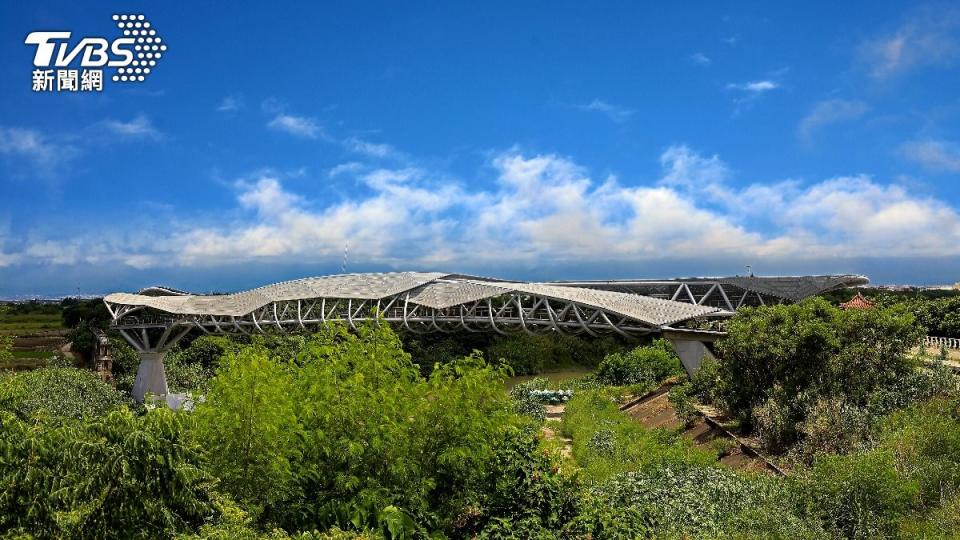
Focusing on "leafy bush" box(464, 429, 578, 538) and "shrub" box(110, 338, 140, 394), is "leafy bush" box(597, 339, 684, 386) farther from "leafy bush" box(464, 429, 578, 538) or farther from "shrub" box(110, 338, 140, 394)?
"shrub" box(110, 338, 140, 394)

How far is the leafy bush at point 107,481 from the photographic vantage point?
6.84m

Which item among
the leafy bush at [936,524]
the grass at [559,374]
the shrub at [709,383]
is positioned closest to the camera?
the leafy bush at [936,524]

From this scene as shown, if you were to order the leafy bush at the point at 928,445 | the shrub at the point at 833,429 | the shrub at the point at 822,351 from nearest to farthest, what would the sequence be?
the leafy bush at the point at 928,445 < the shrub at the point at 833,429 < the shrub at the point at 822,351

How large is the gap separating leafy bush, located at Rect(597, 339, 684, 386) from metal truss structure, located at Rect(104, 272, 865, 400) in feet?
8.08

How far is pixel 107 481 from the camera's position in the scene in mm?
6867

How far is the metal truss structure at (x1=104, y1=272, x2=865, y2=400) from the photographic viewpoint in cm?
3334

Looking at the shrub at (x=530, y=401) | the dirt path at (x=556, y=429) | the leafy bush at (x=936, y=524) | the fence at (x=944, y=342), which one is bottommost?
the dirt path at (x=556, y=429)

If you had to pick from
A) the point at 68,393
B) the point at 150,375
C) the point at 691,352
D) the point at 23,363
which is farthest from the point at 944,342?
the point at 23,363

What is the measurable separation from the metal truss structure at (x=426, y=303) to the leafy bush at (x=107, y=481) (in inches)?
969

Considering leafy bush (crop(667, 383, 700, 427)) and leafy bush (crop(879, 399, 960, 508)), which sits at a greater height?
leafy bush (crop(879, 399, 960, 508))

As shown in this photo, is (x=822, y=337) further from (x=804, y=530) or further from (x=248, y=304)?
(x=248, y=304)

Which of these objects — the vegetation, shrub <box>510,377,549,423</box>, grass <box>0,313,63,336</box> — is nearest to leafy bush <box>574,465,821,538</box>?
the vegetation

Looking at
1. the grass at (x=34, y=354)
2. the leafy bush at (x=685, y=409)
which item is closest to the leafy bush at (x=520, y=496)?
the leafy bush at (x=685, y=409)

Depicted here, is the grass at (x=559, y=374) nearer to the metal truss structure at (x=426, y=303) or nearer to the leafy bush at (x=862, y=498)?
the metal truss structure at (x=426, y=303)
